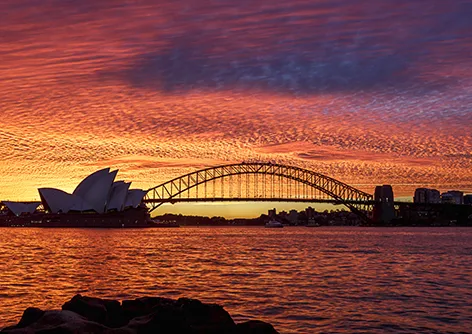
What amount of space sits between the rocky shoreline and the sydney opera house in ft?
380

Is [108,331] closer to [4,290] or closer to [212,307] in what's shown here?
[212,307]

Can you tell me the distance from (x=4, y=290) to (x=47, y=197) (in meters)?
131

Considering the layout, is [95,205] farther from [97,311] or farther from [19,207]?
[97,311]

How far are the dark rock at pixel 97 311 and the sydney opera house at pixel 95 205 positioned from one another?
116 metres

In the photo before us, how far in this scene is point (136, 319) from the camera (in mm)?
14242

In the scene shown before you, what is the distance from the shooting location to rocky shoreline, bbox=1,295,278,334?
12.8 meters

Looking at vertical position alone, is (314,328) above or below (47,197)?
below

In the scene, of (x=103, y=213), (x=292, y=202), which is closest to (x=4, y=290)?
(x=292, y=202)

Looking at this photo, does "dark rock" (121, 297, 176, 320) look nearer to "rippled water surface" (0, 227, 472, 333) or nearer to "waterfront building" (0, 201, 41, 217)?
"rippled water surface" (0, 227, 472, 333)

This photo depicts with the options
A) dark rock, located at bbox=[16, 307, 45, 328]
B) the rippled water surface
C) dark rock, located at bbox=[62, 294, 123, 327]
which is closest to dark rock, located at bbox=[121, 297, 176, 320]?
dark rock, located at bbox=[62, 294, 123, 327]

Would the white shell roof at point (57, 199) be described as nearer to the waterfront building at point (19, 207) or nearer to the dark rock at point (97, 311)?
the waterfront building at point (19, 207)

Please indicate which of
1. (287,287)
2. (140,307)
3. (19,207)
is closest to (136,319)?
(140,307)

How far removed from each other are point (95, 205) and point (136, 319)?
134m

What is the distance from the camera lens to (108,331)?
1266cm
